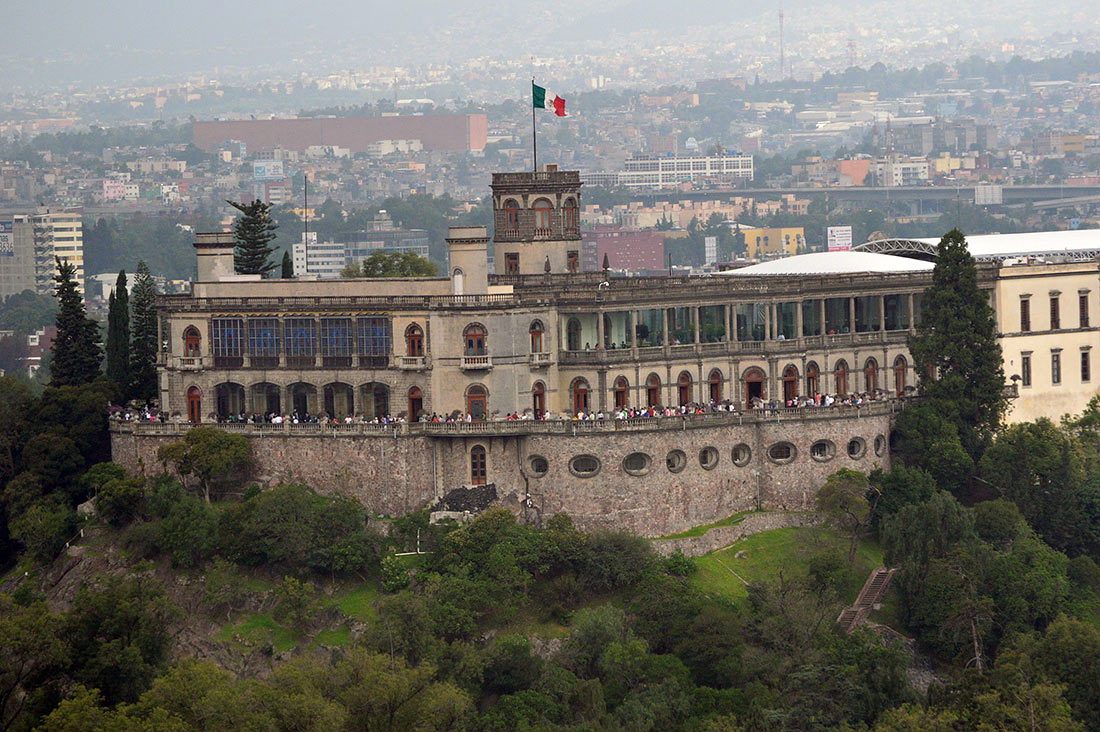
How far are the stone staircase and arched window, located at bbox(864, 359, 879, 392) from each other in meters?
12.4

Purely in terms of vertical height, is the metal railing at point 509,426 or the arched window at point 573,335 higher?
the arched window at point 573,335

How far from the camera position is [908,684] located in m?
85.1

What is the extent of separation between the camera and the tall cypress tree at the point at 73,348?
103m

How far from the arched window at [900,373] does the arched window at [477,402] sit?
68.3 feet

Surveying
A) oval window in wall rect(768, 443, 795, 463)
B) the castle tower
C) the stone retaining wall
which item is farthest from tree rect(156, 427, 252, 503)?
oval window in wall rect(768, 443, 795, 463)

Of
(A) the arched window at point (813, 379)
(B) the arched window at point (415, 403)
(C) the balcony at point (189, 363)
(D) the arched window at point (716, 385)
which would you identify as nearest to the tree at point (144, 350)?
(C) the balcony at point (189, 363)

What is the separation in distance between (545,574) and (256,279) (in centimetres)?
1940

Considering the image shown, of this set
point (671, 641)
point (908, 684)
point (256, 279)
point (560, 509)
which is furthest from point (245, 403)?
point (908, 684)

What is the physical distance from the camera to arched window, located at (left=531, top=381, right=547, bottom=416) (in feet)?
311

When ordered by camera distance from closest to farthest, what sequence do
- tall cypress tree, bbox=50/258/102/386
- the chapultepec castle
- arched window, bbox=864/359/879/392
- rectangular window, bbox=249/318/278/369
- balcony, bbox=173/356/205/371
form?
the chapultepec castle
rectangular window, bbox=249/318/278/369
balcony, bbox=173/356/205/371
tall cypress tree, bbox=50/258/102/386
arched window, bbox=864/359/879/392

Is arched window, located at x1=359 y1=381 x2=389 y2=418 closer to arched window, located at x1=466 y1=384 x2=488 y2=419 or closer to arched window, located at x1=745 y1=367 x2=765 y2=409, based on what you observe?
arched window, located at x1=466 y1=384 x2=488 y2=419

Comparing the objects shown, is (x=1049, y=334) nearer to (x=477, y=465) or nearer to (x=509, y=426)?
(x=509, y=426)

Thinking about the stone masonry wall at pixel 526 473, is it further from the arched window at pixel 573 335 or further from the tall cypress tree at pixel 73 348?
the tall cypress tree at pixel 73 348

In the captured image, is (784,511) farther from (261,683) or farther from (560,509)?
(261,683)
